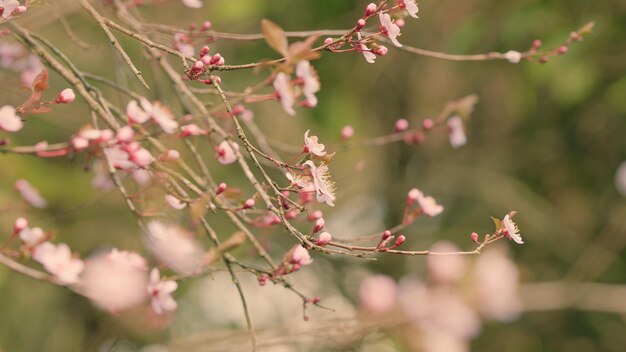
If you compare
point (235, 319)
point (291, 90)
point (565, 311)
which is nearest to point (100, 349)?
point (235, 319)

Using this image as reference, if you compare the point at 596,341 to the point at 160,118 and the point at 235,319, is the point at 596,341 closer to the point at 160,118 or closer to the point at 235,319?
the point at 235,319

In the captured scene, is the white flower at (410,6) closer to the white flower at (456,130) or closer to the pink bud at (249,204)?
the pink bud at (249,204)

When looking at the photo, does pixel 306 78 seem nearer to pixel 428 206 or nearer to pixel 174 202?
pixel 174 202

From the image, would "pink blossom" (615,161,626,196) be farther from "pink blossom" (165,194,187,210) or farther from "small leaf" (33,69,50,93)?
"small leaf" (33,69,50,93)

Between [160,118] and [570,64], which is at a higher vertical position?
[570,64]

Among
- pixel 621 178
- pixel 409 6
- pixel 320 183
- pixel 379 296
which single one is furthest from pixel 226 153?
pixel 621 178

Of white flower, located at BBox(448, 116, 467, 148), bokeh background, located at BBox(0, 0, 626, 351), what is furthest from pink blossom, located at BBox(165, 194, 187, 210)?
bokeh background, located at BBox(0, 0, 626, 351)
